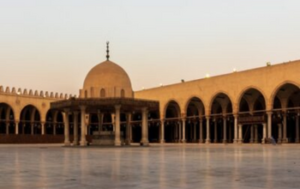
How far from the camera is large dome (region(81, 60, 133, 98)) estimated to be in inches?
Answer: 1194

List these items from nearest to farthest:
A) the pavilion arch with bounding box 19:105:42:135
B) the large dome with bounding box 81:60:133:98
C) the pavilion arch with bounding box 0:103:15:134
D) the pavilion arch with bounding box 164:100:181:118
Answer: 1. the large dome with bounding box 81:60:133:98
2. the pavilion arch with bounding box 164:100:181:118
3. the pavilion arch with bounding box 0:103:15:134
4. the pavilion arch with bounding box 19:105:42:135

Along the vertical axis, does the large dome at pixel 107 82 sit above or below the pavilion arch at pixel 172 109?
above

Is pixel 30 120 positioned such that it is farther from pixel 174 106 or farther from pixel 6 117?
pixel 174 106

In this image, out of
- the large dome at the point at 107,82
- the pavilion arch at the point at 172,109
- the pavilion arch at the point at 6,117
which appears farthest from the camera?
the pavilion arch at the point at 6,117

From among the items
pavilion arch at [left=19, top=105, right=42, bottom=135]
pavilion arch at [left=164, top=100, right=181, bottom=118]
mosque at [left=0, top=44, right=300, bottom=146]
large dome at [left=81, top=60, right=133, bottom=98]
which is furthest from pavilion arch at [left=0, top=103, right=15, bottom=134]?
large dome at [left=81, top=60, right=133, bottom=98]

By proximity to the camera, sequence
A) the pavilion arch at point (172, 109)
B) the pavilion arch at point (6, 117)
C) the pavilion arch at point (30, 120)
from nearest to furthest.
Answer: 1. the pavilion arch at point (172, 109)
2. the pavilion arch at point (6, 117)
3. the pavilion arch at point (30, 120)

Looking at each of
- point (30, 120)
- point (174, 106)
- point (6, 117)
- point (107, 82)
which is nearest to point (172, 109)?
point (174, 106)

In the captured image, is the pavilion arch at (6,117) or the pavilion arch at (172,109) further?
the pavilion arch at (6,117)

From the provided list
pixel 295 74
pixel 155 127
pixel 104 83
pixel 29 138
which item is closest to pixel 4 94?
pixel 29 138

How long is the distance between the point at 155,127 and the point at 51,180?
51131 millimetres

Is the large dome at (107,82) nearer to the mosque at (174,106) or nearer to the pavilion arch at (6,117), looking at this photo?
the mosque at (174,106)

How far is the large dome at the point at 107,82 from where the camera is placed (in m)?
30.3

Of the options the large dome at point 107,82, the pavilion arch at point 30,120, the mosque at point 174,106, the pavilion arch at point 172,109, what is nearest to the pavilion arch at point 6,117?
the mosque at point 174,106

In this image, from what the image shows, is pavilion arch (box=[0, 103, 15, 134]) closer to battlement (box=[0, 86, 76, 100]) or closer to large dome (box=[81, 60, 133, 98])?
battlement (box=[0, 86, 76, 100])
